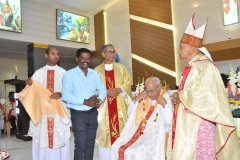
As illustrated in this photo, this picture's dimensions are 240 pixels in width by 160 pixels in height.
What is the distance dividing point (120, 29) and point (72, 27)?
1.93 meters

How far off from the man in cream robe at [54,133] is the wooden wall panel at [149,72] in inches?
190

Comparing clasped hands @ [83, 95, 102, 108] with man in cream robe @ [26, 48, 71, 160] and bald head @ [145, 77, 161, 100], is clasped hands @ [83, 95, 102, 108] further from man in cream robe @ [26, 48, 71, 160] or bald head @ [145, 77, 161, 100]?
man in cream robe @ [26, 48, 71, 160]

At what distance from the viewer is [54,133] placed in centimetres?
325

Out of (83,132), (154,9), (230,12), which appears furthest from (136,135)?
(154,9)

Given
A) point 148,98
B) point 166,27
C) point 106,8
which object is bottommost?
point 148,98

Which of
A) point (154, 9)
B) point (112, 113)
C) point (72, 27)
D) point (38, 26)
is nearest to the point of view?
point (112, 113)

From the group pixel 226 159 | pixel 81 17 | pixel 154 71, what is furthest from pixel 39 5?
pixel 226 159

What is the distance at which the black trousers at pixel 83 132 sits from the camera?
106 inches

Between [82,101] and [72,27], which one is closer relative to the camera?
[82,101]

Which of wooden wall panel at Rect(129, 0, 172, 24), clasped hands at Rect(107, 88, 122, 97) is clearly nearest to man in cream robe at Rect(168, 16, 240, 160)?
clasped hands at Rect(107, 88, 122, 97)

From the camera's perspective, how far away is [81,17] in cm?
990

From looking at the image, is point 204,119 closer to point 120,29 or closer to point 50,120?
point 50,120

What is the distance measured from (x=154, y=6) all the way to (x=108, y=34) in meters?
2.56

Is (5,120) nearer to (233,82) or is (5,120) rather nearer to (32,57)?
(32,57)
